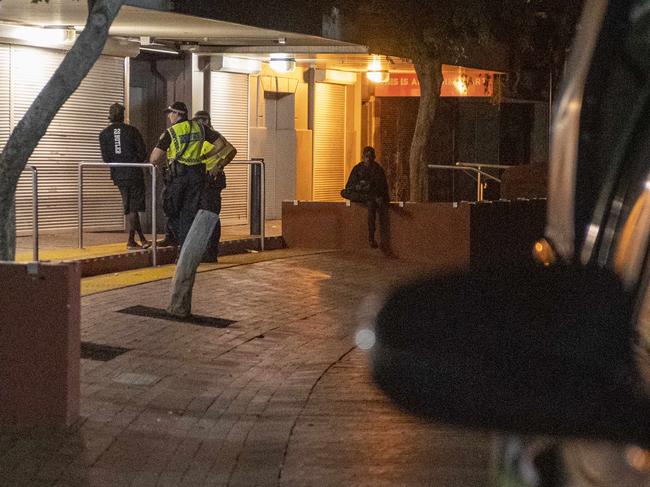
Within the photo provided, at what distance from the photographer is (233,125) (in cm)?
2370

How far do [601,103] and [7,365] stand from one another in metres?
5.17

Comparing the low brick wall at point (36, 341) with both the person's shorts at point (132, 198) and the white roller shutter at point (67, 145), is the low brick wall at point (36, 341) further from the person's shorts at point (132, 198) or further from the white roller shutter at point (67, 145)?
the white roller shutter at point (67, 145)

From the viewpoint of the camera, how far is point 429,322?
254cm

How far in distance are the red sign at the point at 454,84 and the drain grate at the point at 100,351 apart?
18.1 meters

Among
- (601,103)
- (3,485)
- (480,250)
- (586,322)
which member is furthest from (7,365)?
(480,250)

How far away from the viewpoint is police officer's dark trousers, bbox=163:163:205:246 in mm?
13930

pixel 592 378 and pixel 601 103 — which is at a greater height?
pixel 601 103

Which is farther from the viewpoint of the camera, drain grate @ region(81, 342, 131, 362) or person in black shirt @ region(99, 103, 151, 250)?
person in black shirt @ region(99, 103, 151, 250)

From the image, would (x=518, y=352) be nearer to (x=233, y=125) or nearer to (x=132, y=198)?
(x=132, y=198)

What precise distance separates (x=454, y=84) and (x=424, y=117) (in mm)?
7696

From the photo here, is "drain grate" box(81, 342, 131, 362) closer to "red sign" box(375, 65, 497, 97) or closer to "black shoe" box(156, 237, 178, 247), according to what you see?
"black shoe" box(156, 237, 178, 247)

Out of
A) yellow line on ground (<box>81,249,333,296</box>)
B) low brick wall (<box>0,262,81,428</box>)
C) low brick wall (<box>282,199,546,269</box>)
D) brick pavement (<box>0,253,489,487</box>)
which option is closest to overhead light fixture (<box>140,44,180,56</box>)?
low brick wall (<box>282,199,546,269</box>)

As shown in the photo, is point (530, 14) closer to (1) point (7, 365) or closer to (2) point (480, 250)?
(2) point (480, 250)

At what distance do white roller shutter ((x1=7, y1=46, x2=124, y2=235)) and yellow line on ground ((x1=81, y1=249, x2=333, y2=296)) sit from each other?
2611mm
